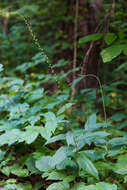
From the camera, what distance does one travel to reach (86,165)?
971 millimetres

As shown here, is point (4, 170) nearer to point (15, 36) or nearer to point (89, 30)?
point (89, 30)

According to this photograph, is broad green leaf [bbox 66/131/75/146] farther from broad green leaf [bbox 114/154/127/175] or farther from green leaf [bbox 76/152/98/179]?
broad green leaf [bbox 114/154/127/175]

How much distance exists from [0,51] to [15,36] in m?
0.60

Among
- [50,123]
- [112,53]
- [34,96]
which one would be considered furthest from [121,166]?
[34,96]

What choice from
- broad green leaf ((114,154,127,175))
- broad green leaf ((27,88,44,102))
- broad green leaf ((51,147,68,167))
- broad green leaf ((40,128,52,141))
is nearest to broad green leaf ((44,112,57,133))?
broad green leaf ((40,128,52,141))

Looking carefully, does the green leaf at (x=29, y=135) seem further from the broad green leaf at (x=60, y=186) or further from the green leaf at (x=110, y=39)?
the green leaf at (x=110, y=39)

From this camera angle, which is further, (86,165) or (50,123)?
(50,123)

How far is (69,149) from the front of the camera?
107cm

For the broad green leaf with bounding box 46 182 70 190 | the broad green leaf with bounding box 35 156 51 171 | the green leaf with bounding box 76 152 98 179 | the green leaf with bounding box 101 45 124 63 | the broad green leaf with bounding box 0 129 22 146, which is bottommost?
the broad green leaf with bounding box 46 182 70 190

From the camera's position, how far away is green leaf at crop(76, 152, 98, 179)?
0.95 meters

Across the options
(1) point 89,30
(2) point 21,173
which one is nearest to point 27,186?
(2) point 21,173

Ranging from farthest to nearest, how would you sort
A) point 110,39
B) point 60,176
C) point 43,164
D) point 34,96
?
point 34,96, point 110,39, point 43,164, point 60,176

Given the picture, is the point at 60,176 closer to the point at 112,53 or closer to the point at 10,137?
the point at 10,137

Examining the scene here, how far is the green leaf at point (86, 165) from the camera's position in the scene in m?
0.95
